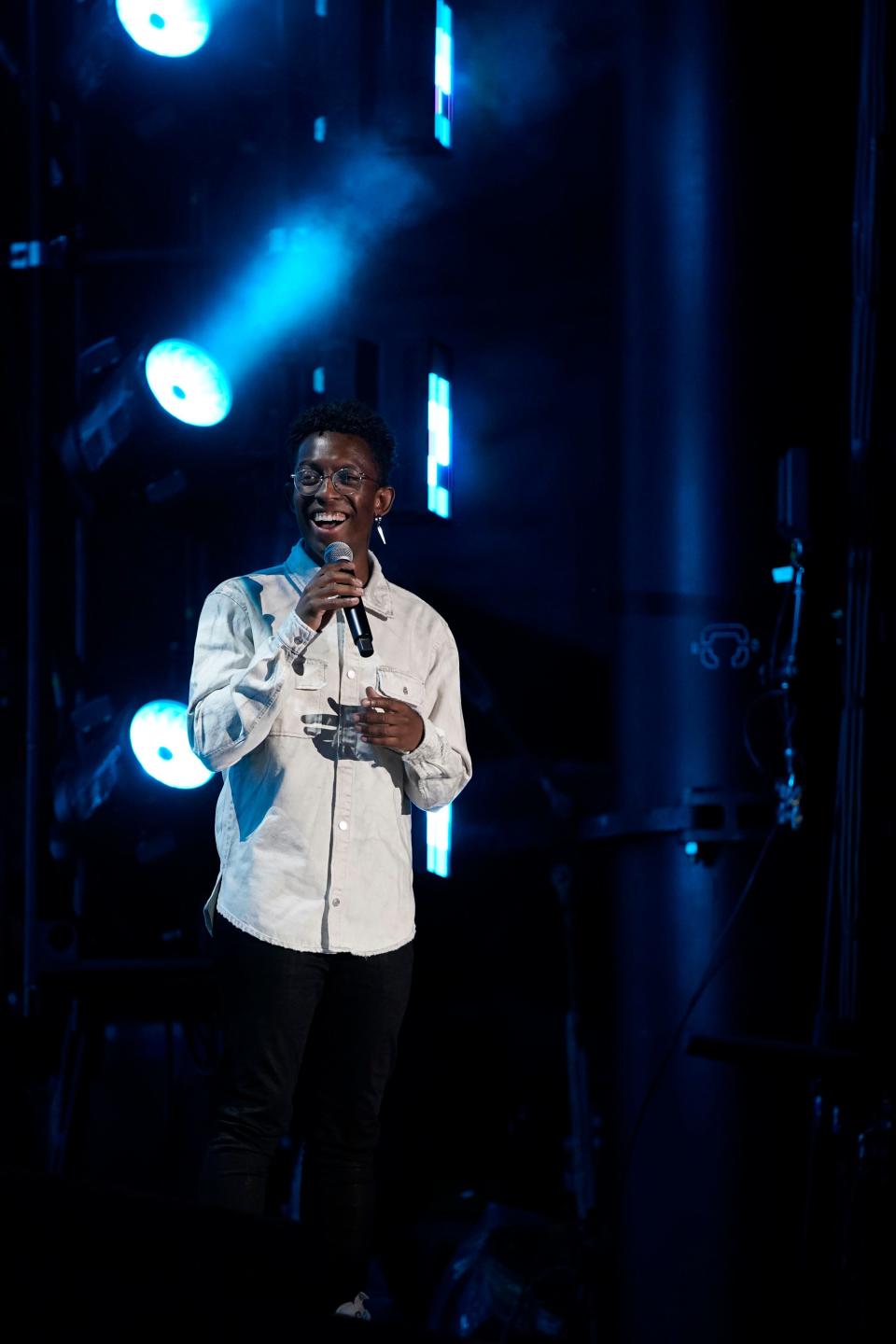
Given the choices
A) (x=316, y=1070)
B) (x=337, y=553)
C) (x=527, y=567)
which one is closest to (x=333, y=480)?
(x=337, y=553)

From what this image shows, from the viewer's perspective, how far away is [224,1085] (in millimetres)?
2318

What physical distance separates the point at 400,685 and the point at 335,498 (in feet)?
1.08

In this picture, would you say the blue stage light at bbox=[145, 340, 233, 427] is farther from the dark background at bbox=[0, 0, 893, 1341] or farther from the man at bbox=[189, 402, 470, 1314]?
the man at bbox=[189, 402, 470, 1314]

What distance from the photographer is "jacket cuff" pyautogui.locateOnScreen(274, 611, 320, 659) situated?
2307 millimetres

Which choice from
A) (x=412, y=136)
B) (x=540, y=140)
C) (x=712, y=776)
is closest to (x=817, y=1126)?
(x=712, y=776)

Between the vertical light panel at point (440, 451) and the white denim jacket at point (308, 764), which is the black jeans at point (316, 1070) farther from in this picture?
the vertical light panel at point (440, 451)

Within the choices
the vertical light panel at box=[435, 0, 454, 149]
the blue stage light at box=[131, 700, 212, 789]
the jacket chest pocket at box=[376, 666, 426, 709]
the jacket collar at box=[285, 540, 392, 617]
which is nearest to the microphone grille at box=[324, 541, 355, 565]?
the jacket collar at box=[285, 540, 392, 617]

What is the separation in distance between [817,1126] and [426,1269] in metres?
1.05

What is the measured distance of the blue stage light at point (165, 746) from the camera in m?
3.40

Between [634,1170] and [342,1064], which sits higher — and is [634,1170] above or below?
below

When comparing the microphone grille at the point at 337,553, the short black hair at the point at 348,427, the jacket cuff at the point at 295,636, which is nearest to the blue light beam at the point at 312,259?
the short black hair at the point at 348,427

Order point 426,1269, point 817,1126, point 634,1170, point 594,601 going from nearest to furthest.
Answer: point 817,1126 < point 634,1170 < point 426,1269 < point 594,601

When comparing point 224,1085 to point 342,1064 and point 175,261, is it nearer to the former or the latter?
point 342,1064

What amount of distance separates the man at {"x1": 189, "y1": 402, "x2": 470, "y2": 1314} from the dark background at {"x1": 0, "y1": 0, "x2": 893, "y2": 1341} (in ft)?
3.14
